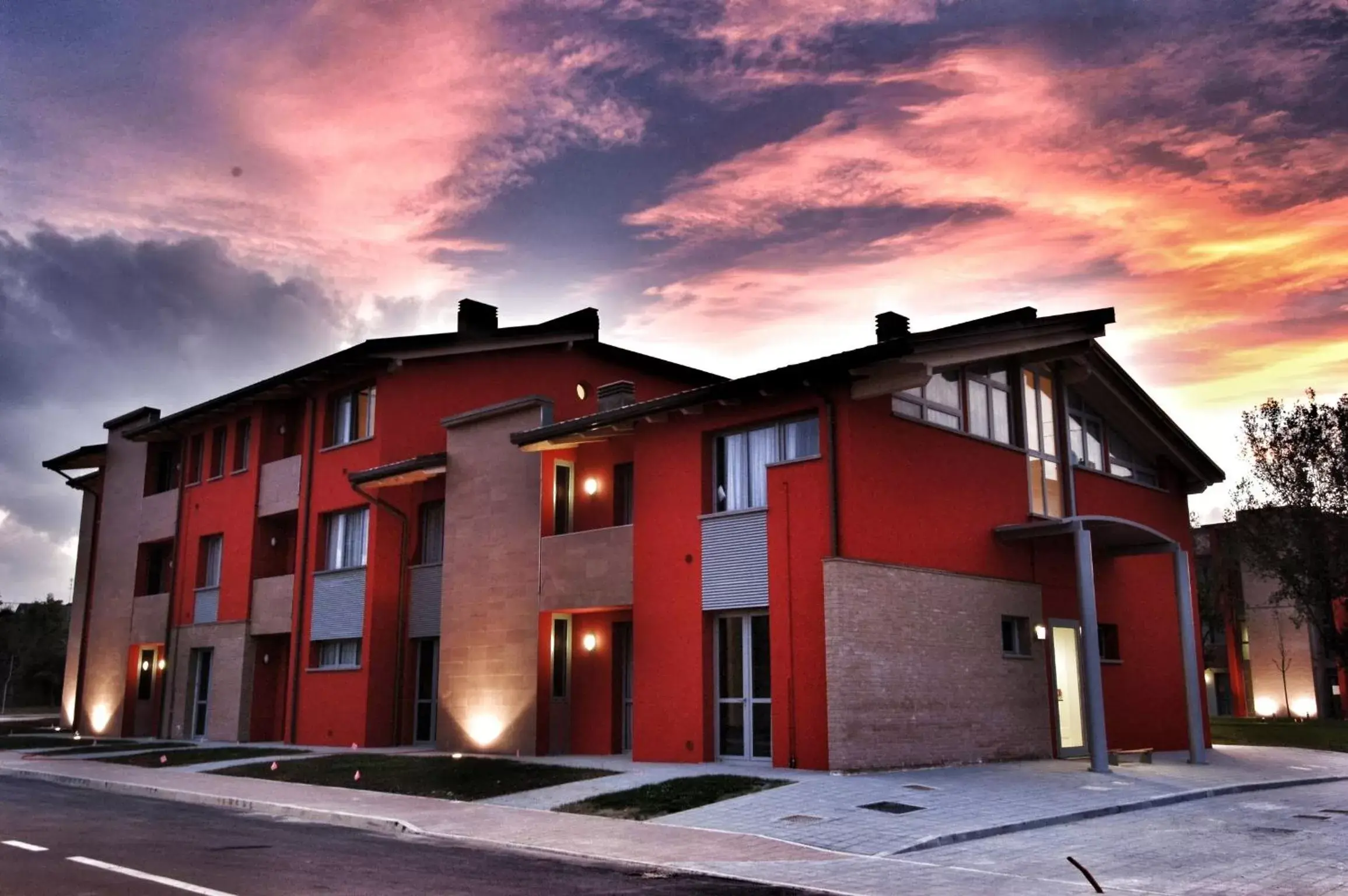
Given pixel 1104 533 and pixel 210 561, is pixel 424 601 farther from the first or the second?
pixel 1104 533

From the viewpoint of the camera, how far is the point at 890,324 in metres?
20.5

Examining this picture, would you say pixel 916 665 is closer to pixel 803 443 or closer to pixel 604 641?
pixel 803 443

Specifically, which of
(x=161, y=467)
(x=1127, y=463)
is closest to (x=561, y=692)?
(x=1127, y=463)

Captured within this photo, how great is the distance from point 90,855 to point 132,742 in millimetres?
20820

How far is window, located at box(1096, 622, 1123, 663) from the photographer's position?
23.0 metres

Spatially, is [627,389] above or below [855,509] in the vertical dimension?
above

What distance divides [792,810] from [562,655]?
31.8ft

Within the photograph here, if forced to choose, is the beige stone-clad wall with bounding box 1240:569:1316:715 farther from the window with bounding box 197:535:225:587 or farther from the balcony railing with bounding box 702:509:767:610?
the window with bounding box 197:535:225:587

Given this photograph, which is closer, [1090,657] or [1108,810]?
[1108,810]

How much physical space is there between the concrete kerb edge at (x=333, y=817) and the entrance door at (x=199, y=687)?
729cm

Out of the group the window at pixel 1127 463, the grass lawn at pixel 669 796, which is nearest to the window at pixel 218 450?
the grass lawn at pixel 669 796

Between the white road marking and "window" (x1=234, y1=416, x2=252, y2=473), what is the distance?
21.2 meters

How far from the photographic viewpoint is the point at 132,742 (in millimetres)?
28797

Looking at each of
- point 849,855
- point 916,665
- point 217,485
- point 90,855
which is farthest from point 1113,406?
point 217,485
